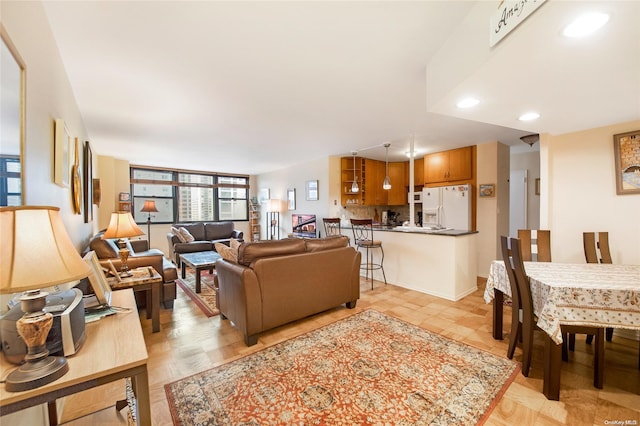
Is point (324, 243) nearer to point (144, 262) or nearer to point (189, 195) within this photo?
point (144, 262)

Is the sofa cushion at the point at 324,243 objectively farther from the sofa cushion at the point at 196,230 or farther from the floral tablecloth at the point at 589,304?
the sofa cushion at the point at 196,230

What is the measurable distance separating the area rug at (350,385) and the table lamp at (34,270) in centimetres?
100

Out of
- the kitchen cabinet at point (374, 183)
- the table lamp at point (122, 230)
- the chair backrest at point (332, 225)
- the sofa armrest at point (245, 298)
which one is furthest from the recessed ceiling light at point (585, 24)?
the kitchen cabinet at point (374, 183)

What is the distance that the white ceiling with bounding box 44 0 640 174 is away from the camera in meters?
1.49

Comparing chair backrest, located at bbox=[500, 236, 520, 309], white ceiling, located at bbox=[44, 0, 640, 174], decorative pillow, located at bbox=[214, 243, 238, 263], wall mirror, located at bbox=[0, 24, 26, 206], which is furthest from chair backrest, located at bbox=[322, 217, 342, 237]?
wall mirror, located at bbox=[0, 24, 26, 206]

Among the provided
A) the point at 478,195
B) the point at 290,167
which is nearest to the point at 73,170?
the point at 290,167

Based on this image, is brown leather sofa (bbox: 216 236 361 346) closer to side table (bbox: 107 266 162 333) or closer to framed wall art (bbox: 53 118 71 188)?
side table (bbox: 107 266 162 333)

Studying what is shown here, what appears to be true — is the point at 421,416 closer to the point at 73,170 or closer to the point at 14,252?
the point at 14,252

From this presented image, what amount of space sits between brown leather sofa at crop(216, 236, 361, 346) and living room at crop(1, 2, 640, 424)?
7.7 inches

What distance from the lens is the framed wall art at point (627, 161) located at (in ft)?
8.02

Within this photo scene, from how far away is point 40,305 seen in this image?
2.87 feet

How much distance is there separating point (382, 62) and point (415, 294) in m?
2.98

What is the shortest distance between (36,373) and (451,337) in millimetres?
2782

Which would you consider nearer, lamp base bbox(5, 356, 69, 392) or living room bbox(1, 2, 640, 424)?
lamp base bbox(5, 356, 69, 392)
